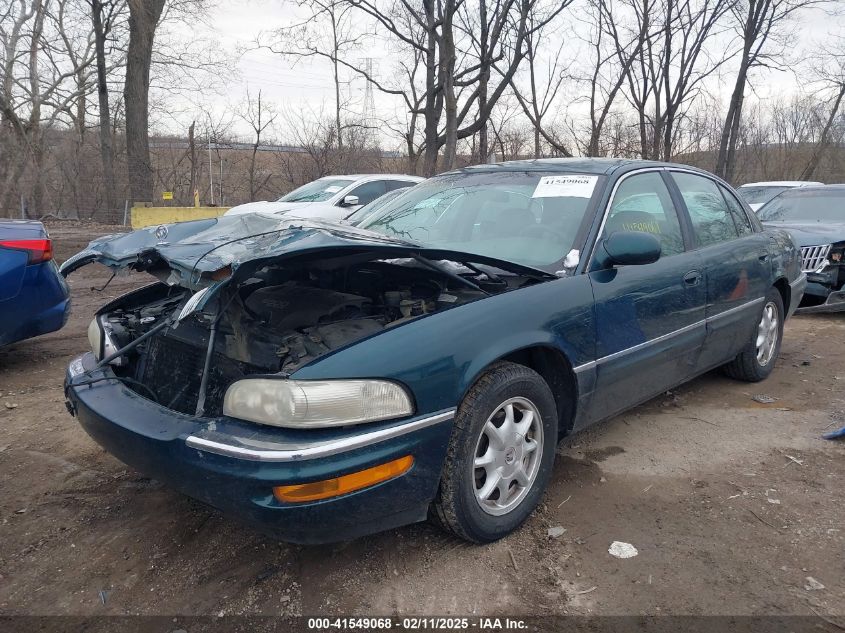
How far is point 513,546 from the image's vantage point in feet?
8.46

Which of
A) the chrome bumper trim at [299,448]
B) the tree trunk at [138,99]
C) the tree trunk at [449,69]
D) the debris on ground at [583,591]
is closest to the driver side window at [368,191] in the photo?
the tree trunk at [449,69]

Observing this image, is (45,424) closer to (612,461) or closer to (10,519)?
(10,519)

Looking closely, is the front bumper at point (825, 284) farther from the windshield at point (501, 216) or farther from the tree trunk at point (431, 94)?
the tree trunk at point (431, 94)

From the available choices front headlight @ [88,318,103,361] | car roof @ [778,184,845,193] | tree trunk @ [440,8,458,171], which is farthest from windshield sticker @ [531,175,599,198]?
tree trunk @ [440,8,458,171]

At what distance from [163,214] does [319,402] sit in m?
14.6

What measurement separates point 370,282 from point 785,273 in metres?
3.47

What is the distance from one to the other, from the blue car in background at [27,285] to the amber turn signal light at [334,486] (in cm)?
359

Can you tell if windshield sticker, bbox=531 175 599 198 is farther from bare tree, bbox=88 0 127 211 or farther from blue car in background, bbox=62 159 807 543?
bare tree, bbox=88 0 127 211

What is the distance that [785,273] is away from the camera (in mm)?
4711

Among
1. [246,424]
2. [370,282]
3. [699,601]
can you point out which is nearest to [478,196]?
[370,282]

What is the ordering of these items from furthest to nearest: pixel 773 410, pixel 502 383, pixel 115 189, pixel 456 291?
pixel 115 189, pixel 773 410, pixel 456 291, pixel 502 383

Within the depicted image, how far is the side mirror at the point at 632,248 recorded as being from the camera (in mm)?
2908

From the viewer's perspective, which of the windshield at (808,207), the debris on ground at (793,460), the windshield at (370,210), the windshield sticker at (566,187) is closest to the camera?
the windshield sticker at (566,187)

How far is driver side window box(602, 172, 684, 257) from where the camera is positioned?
3.30 metres
